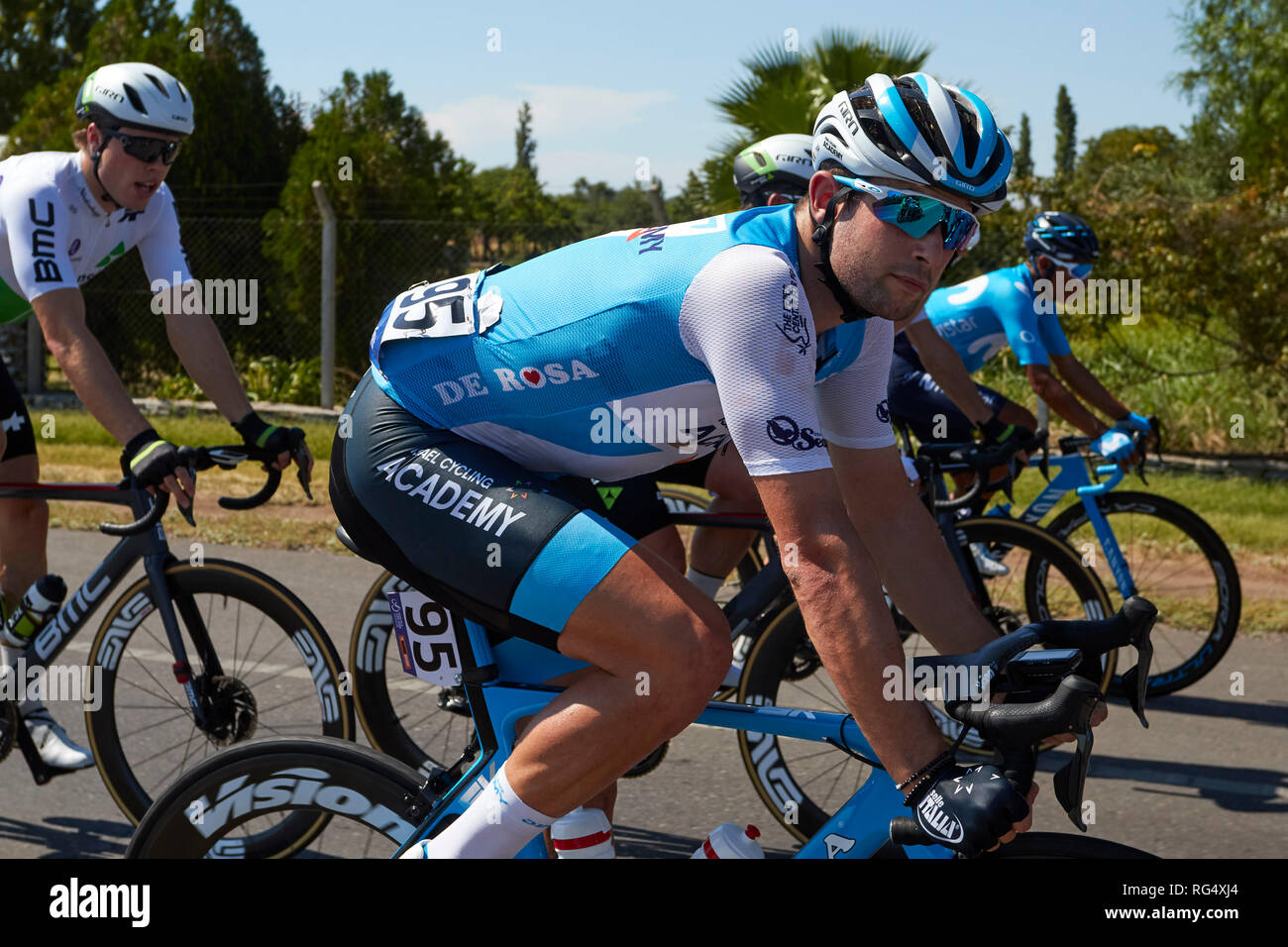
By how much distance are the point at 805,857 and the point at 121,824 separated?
2682mm

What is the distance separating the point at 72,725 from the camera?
201 inches

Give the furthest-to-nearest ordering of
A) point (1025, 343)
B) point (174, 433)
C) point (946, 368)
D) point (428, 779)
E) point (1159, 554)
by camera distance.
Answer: point (174, 433)
point (1159, 554)
point (1025, 343)
point (946, 368)
point (428, 779)

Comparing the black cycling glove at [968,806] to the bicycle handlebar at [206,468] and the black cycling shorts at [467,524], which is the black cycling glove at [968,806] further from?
the bicycle handlebar at [206,468]

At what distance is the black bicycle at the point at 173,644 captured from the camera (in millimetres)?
3877

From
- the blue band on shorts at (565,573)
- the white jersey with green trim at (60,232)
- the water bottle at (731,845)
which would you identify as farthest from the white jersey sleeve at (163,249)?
the water bottle at (731,845)

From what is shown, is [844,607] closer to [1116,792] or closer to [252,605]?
[252,605]

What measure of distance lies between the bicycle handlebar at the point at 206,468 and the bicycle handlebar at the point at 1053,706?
2.25m

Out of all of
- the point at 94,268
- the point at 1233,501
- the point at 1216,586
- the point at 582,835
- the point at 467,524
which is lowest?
the point at 1233,501

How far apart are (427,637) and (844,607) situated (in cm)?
91

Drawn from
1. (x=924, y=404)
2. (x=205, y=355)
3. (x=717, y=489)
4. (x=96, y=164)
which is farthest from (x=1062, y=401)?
(x=96, y=164)

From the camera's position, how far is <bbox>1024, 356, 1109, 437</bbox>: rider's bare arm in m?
6.18

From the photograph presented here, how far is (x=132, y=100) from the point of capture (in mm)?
3980

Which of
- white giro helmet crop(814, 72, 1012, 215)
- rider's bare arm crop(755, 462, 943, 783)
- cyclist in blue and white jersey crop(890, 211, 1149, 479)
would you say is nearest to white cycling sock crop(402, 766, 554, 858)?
rider's bare arm crop(755, 462, 943, 783)
